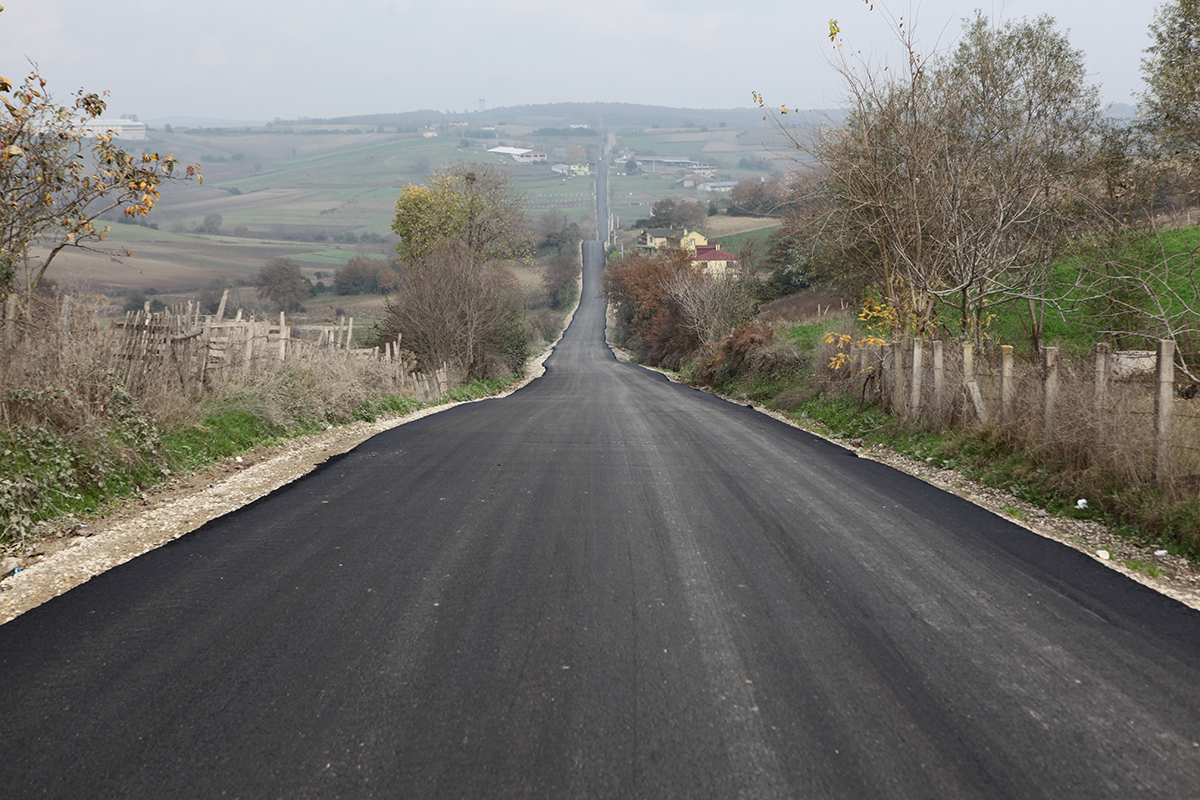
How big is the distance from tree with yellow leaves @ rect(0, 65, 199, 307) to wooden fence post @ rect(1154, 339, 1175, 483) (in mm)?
11142

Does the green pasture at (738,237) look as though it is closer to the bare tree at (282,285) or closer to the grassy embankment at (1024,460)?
the bare tree at (282,285)

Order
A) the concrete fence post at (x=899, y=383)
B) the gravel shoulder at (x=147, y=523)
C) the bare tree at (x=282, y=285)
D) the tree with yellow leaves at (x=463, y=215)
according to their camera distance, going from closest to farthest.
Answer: the gravel shoulder at (x=147, y=523) → the concrete fence post at (x=899, y=383) → the tree with yellow leaves at (x=463, y=215) → the bare tree at (x=282, y=285)

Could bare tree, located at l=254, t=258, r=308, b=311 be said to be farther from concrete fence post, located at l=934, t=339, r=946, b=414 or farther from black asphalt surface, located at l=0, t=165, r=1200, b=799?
black asphalt surface, located at l=0, t=165, r=1200, b=799

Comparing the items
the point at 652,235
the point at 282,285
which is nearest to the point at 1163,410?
the point at 282,285

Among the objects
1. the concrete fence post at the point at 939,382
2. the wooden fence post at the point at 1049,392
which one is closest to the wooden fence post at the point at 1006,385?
the wooden fence post at the point at 1049,392

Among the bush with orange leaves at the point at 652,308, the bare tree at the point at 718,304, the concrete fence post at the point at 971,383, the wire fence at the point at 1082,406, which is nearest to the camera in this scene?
the wire fence at the point at 1082,406

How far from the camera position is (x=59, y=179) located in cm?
946

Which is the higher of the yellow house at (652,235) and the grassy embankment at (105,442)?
the yellow house at (652,235)

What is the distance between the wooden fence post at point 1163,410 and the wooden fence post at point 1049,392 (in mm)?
1580

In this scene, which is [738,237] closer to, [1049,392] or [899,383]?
[899,383]

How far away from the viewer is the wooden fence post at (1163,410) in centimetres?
716

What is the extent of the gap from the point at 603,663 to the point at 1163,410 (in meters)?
6.36

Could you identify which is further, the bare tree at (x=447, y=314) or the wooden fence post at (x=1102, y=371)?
the bare tree at (x=447, y=314)

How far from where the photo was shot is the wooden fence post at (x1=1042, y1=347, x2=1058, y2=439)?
8914 millimetres
